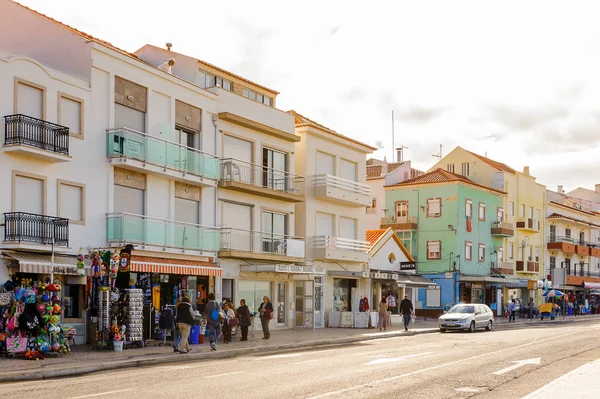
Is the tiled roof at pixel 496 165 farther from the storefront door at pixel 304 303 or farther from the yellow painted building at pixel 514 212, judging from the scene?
the storefront door at pixel 304 303

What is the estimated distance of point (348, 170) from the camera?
4538 cm

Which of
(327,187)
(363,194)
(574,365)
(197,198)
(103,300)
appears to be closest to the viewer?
(574,365)

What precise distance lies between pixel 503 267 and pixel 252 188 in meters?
35.5

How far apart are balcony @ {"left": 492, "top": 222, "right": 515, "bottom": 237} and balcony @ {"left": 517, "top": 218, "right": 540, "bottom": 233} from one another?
145 inches

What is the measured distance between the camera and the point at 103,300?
24.1m

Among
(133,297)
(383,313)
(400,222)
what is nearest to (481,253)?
(400,222)

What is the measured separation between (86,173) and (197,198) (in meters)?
6.75

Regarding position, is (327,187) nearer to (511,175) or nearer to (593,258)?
(511,175)

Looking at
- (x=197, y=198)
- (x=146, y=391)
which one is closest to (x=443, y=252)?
(x=197, y=198)

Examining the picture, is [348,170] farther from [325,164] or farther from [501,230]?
[501,230]

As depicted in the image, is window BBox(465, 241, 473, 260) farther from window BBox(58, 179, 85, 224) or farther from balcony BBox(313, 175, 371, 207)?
window BBox(58, 179, 85, 224)

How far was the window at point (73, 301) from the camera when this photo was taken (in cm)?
2709

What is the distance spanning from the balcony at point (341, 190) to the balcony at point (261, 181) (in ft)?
3.36

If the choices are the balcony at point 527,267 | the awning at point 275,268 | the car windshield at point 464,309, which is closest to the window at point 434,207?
the balcony at point 527,267
